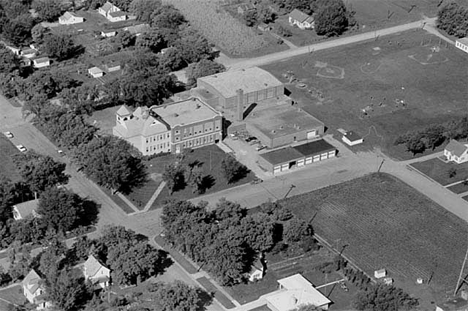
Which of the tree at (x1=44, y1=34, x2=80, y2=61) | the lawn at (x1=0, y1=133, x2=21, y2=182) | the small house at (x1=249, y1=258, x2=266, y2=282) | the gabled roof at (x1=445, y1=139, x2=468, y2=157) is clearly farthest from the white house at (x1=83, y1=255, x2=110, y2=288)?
the tree at (x1=44, y1=34, x2=80, y2=61)

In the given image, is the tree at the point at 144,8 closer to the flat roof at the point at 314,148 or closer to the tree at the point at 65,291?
the flat roof at the point at 314,148

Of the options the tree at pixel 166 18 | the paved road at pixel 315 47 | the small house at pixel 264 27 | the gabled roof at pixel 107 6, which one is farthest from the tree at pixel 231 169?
the gabled roof at pixel 107 6

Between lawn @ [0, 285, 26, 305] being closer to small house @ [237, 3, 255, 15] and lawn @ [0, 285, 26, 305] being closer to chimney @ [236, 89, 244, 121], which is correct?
chimney @ [236, 89, 244, 121]

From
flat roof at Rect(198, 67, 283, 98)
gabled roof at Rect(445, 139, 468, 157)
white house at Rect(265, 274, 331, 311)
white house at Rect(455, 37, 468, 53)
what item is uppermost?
white house at Rect(265, 274, 331, 311)

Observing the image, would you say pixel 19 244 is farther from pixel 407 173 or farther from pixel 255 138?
pixel 407 173

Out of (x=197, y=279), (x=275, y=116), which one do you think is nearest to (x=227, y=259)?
(x=197, y=279)

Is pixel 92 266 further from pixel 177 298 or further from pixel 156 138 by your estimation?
pixel 156 138
